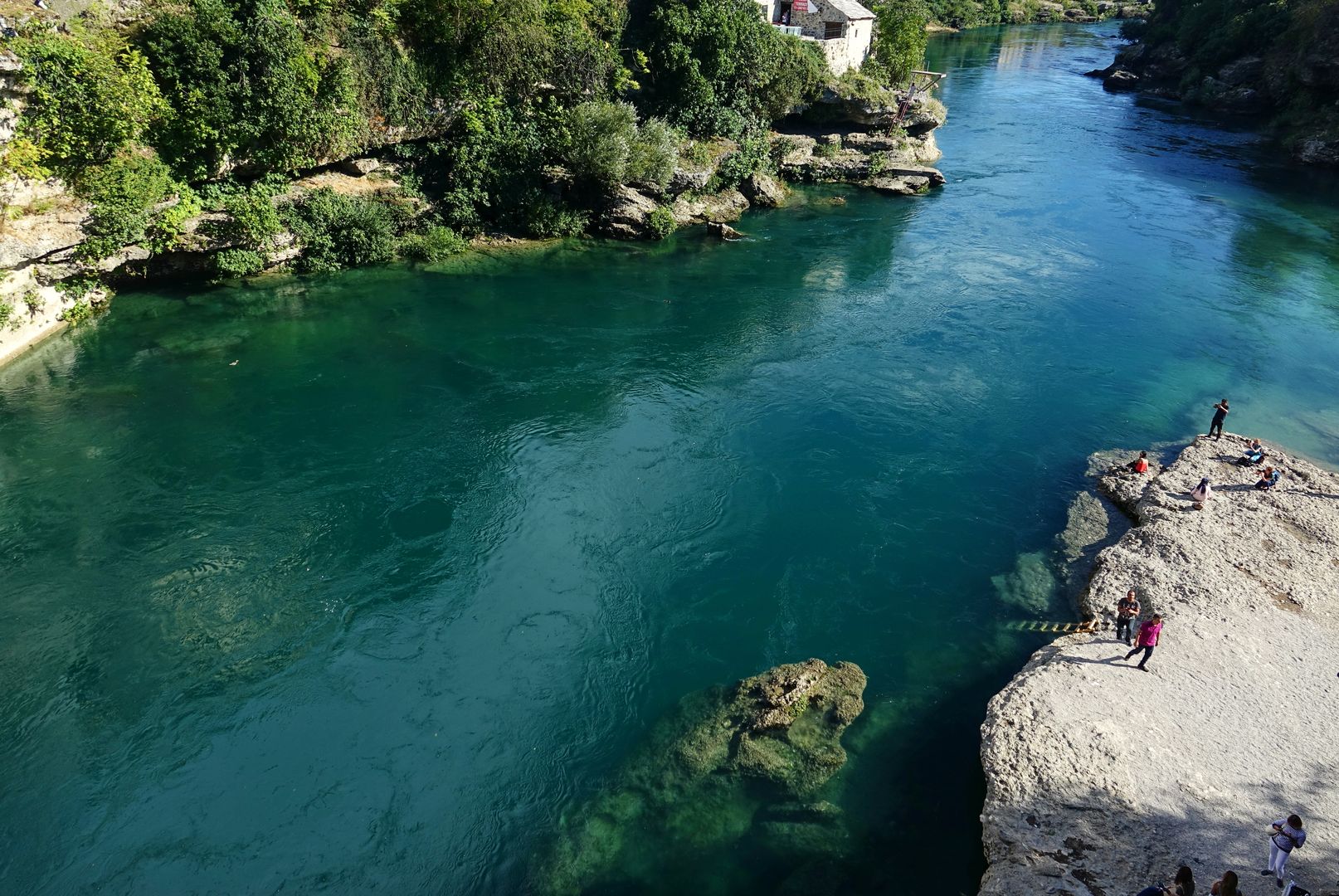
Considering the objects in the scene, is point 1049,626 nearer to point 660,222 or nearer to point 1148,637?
point 1148,637

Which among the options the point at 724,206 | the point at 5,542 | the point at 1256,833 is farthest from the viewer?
the point at 724,206

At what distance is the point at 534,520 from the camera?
2402 centimetres

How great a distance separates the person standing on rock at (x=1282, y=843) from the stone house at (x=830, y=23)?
54959mm

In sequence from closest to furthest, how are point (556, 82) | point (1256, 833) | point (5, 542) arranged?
point (1256, 833)
point (5, 542)
point (556, 82)

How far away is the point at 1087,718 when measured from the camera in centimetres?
1684

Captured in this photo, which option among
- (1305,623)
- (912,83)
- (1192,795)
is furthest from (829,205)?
(1192,795)

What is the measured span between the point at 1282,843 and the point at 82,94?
1574 inches

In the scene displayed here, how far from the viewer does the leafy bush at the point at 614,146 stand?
4134cm

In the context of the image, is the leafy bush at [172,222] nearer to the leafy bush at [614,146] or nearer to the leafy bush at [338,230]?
the leafy bush at [338,230]

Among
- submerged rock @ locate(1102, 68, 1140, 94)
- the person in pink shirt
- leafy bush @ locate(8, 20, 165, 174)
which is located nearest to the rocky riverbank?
leafy bush @ locate(8, 20, 165, 174)

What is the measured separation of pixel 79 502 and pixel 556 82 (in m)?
31.6

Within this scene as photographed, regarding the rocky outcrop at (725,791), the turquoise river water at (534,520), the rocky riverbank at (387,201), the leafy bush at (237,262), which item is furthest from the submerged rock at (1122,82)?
the rocky outcrop at (725,791)

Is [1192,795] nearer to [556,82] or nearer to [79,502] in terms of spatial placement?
[79,502]

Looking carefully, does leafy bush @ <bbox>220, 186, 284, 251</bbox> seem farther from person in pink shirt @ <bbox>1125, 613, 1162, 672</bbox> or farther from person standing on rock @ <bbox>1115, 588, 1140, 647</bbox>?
person in pink shirt @ <bbox>1125, 613, 1162, 672</bbox>
